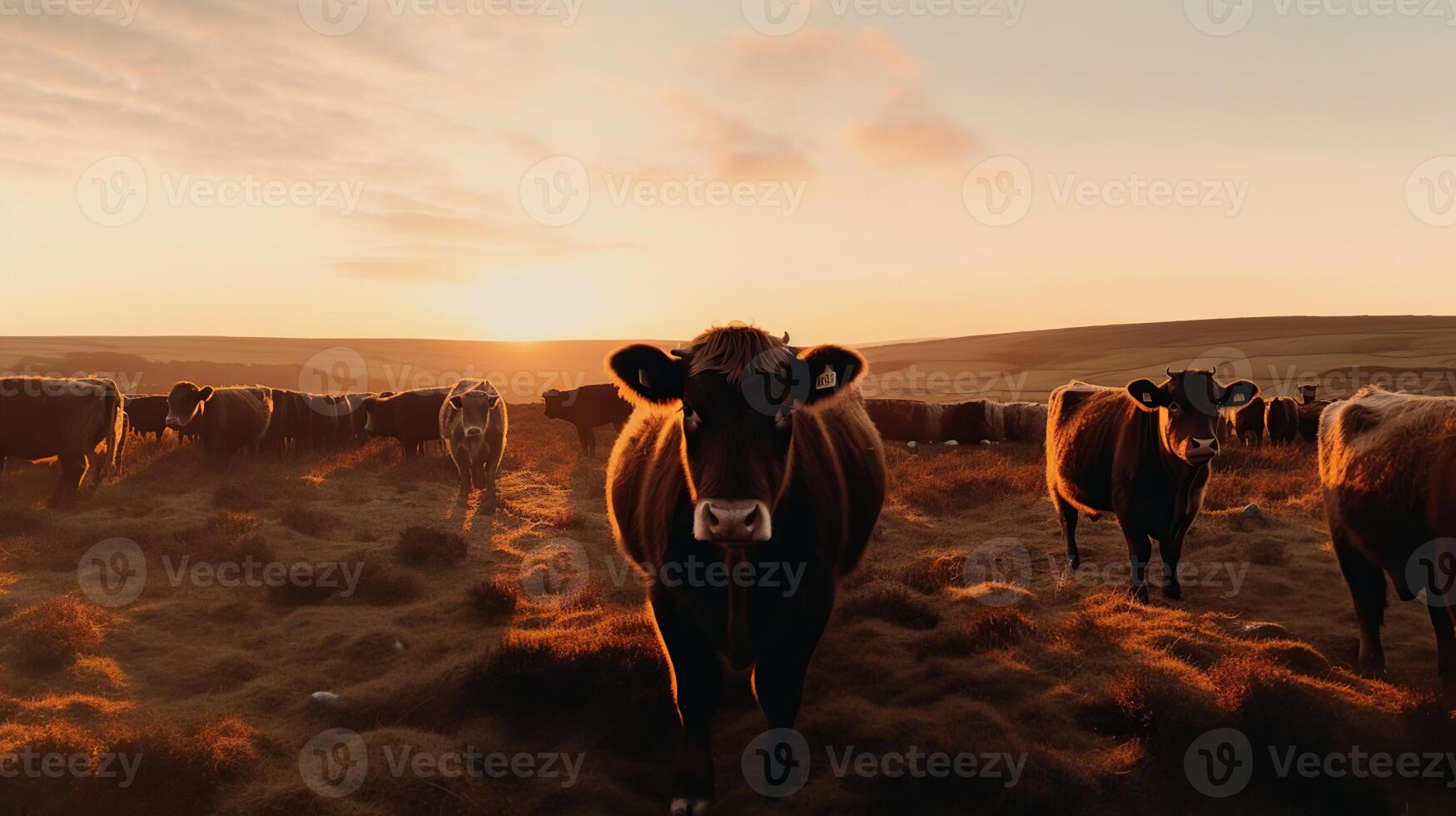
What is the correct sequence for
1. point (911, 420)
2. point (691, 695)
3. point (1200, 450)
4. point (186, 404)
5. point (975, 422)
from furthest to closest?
point (911, 420), point (975, 422), point (186, 404), point (1200, 450), point (691, 695)

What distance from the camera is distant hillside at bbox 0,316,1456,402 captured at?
61719 mm

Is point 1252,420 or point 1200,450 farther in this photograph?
point 1252,420

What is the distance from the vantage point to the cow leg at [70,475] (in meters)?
12.4

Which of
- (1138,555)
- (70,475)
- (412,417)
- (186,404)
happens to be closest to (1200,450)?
(1138,555)

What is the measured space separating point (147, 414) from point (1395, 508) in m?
26.0

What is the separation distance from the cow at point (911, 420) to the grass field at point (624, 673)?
50.0ft

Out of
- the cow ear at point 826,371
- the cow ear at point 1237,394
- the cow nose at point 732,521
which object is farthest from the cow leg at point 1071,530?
the cow nose at point 732,521

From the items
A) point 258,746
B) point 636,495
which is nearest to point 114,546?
point 258,746

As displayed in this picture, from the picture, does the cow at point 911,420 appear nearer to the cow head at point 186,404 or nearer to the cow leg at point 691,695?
the cow head at point 186,404

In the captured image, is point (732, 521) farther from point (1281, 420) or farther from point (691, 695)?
point (1281, 420)

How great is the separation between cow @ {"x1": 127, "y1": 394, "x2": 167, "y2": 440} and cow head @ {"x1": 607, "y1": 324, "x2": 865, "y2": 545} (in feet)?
72.7

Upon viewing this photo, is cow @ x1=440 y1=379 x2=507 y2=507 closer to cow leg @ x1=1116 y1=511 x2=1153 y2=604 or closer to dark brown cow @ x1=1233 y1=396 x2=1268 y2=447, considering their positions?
cow leg @ x1=1116 y1=511 x2=1153 y2=604

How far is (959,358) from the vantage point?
323 feet

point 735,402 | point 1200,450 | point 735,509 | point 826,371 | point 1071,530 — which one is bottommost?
point 1071,530
